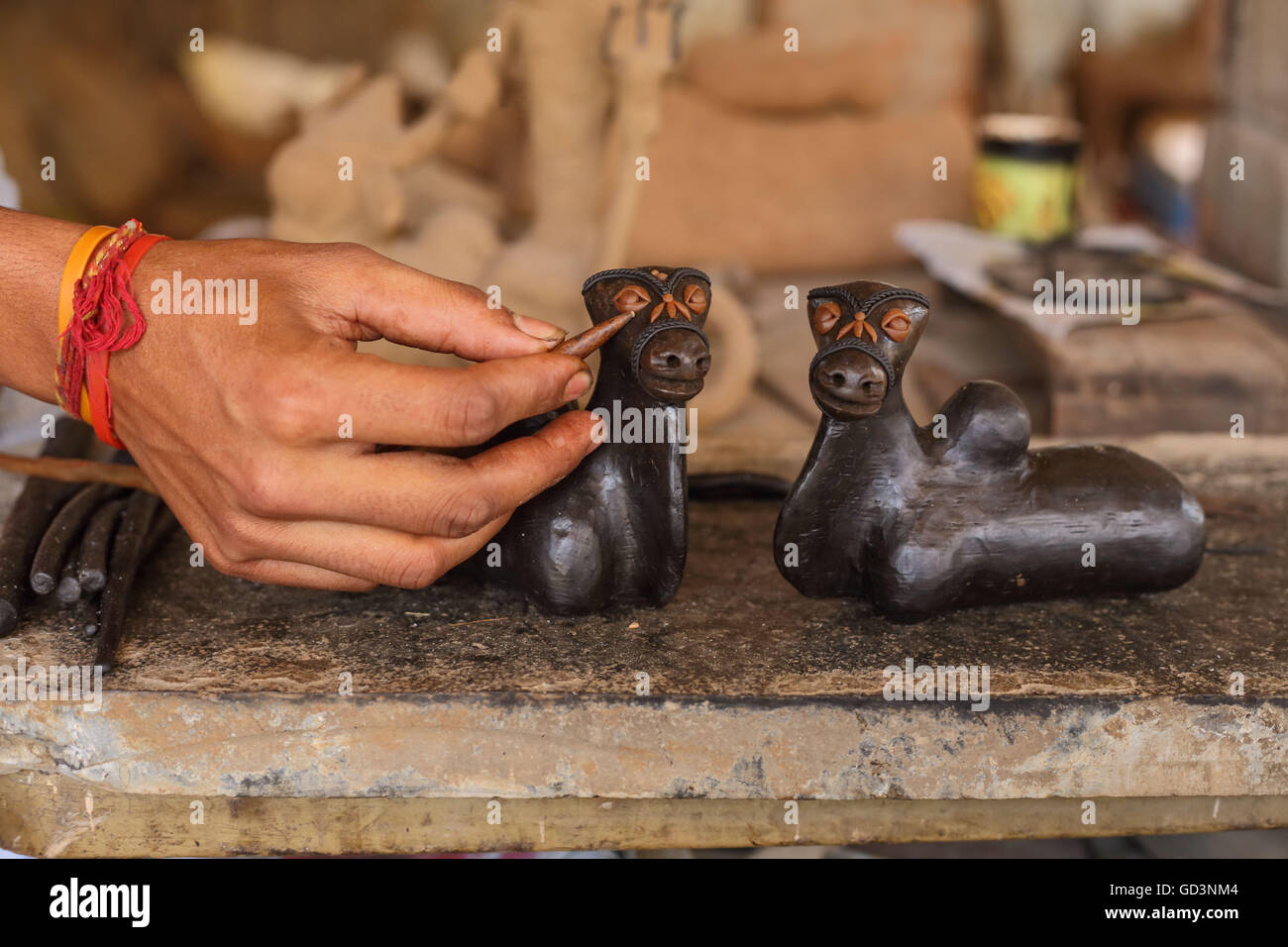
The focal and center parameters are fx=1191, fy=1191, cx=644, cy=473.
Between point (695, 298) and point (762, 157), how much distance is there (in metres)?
2.76

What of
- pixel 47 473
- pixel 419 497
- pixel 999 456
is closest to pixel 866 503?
pixel 999 456

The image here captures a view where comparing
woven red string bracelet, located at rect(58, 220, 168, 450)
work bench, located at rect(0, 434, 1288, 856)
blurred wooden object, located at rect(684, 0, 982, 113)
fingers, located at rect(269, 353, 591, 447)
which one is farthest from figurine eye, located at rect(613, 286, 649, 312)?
blurred wooden object, located at rect(684, 0, 982, 113)

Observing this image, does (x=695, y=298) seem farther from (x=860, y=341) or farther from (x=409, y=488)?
(x=409, y=488)

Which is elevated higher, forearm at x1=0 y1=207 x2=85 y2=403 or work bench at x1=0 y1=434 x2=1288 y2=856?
forearm at x1=0 y1=207 x2=85 y2=403

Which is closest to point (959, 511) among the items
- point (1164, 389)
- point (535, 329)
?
point (535, 329)

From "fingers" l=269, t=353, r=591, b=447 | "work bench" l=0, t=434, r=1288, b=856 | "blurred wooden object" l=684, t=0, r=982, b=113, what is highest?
"blurred wooden object" l=684, t=0, r=982, b=113

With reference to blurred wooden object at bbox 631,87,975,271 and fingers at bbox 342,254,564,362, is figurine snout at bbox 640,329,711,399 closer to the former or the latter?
fingers at bbox 342,254,564,362

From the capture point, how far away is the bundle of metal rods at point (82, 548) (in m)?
1.21

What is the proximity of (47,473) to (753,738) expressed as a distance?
924mm

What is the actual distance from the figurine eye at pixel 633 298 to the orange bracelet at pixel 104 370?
44 centimetres

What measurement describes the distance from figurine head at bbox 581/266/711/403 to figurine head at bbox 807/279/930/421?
0.11m

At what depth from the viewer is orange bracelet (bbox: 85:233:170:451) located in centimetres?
109

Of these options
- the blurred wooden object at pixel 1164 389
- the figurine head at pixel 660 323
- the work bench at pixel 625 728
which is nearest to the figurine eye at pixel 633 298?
the figurine head at pixel 660 323

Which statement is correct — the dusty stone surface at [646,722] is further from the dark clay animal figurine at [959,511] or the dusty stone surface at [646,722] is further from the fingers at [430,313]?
the fingers at [430,313]
